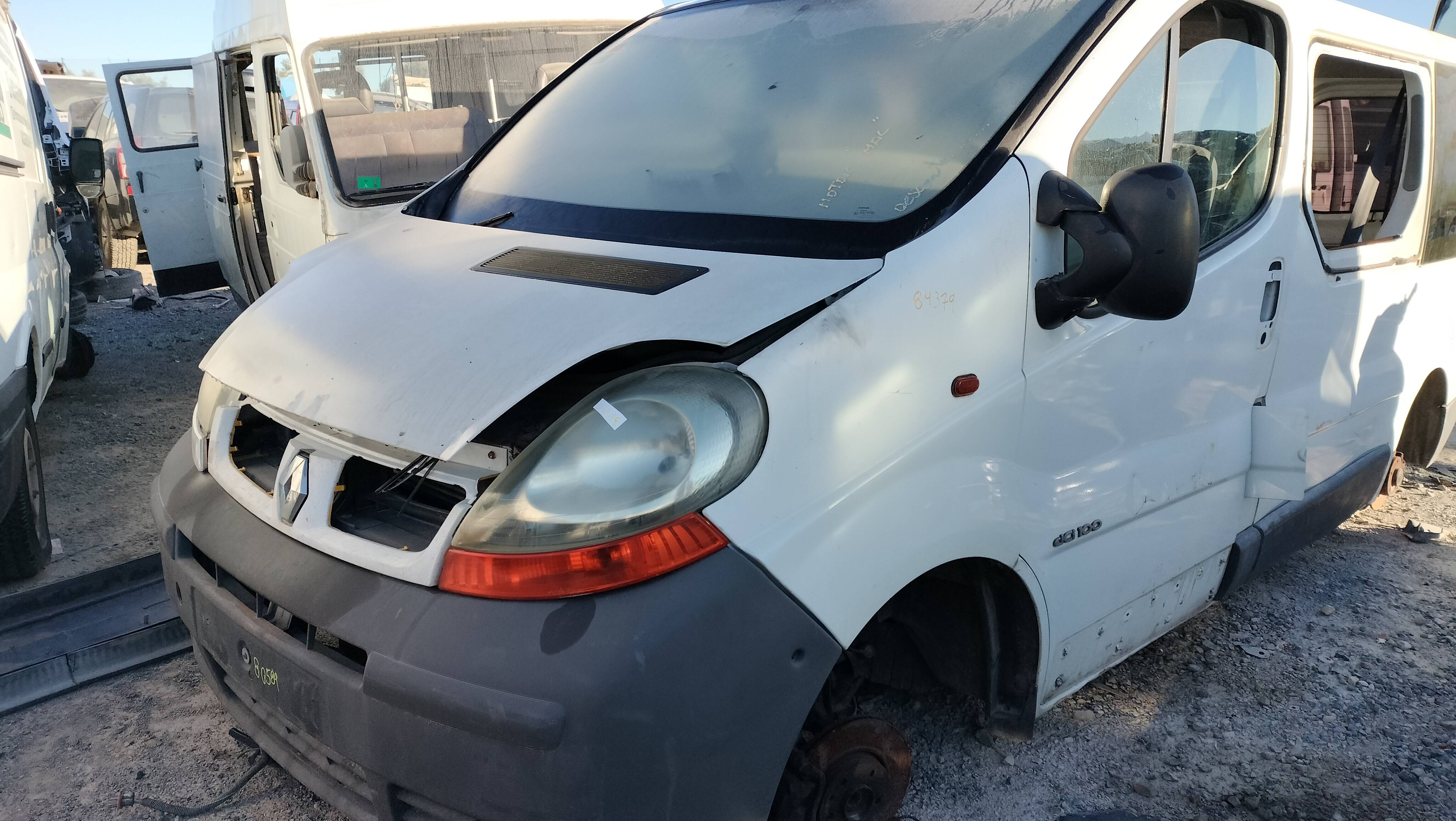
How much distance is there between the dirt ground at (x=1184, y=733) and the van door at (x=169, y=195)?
388 centimetres

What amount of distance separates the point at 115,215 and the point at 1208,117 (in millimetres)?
11450

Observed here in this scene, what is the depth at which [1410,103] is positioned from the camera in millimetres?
3221

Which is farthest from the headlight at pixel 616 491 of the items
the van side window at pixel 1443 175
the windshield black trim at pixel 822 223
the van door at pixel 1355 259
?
the van side window at pixel 1443 175

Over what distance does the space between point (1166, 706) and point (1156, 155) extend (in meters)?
1.43

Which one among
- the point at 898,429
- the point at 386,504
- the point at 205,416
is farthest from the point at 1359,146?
the point at 205,416

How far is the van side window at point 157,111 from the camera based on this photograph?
6750 mm

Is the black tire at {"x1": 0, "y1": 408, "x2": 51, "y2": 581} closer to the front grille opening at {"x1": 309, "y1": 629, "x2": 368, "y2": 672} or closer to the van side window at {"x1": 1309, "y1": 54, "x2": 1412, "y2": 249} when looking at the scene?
the front grille opening at {"x1": 309, "y1": 629, "x2": 368, "y2": 672}

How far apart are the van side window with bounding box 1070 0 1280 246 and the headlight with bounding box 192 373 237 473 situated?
73.3 inches

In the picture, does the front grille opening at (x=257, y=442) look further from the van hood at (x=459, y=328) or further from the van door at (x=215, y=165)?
the van door at (x=215, y=165)

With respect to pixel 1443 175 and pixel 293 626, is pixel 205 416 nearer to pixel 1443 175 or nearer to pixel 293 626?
pixel 293 626

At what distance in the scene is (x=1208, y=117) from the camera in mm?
2369

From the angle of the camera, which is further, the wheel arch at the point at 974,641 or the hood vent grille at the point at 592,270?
the wheel arch at the point at 974,641

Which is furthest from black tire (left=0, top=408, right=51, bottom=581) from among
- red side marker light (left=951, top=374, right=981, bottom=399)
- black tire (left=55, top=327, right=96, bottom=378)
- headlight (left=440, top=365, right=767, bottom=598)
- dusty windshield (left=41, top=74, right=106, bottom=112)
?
dusty windshield (left=41, top=74, right=106, bottom=112)

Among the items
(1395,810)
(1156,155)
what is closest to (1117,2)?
(1156,155)
